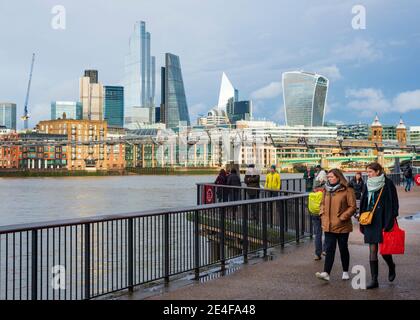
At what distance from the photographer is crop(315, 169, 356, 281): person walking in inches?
375

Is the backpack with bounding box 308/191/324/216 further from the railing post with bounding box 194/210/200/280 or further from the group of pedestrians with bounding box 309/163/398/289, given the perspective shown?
the railing post with bounding box 194/210/200/280

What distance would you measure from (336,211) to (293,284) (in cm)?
129

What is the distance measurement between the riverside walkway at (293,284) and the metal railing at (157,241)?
2.07 feet

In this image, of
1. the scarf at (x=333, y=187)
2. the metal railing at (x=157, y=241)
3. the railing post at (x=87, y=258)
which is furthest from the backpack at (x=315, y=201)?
the railing post at (x=87, y=258)

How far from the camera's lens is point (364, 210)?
9344 millimetres

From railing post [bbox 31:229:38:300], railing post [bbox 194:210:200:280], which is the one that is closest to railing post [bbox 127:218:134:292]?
railing post [bbox 194:210:200:280]

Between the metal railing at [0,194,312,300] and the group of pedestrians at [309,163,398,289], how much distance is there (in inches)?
83.4

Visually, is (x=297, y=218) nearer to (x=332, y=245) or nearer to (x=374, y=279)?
(x=332, y=245)

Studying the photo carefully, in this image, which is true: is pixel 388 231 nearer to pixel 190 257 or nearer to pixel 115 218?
pixel 190 257

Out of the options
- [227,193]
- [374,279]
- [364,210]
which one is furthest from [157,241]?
[227,193]

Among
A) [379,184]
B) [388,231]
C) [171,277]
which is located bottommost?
[171,277]

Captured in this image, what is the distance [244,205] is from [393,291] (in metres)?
3.77

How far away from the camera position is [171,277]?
1028cm
